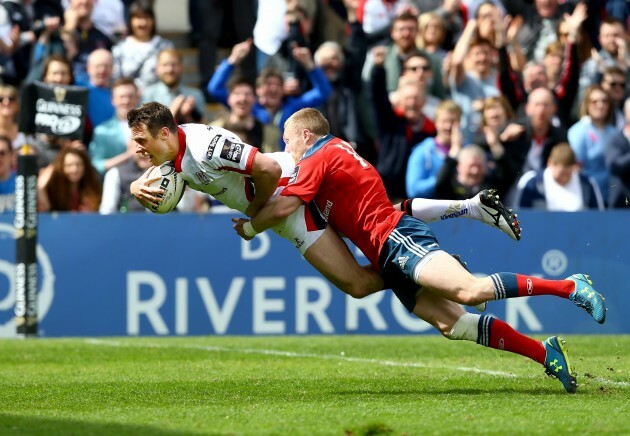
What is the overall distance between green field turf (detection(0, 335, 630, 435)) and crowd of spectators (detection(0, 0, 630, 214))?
2.21m

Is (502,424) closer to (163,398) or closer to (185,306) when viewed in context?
(163,398)

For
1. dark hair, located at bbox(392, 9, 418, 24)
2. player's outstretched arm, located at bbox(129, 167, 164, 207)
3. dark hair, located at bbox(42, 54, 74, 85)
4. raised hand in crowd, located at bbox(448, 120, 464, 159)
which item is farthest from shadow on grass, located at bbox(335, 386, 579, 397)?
dark hair, located at bbox(392, 9, 418, 24)

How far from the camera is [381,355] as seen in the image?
12.0m

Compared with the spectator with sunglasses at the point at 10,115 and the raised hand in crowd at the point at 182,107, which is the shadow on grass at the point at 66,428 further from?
the spectator with sunglasses at the point at 10,115

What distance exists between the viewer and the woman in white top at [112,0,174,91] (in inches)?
658

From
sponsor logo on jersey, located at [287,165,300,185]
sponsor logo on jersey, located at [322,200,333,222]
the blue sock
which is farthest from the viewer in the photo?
sponsor logo on jersey, located at [322,200,333,222]

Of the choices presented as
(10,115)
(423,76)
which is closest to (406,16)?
(423,76)

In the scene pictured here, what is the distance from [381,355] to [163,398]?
374 cm

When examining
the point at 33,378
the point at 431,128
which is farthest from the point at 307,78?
the point at 33,378

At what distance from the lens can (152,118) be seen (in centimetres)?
859

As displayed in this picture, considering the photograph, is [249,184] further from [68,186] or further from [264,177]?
[68,186]

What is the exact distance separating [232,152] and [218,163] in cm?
13

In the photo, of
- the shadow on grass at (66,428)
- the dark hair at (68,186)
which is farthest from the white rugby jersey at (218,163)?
the dark hair at (68,186)

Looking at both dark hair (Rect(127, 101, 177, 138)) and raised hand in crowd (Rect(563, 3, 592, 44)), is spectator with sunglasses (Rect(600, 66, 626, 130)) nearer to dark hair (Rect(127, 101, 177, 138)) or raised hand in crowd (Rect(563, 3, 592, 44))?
raised hand in crowd (Rect(563, 3, 592, 44))
